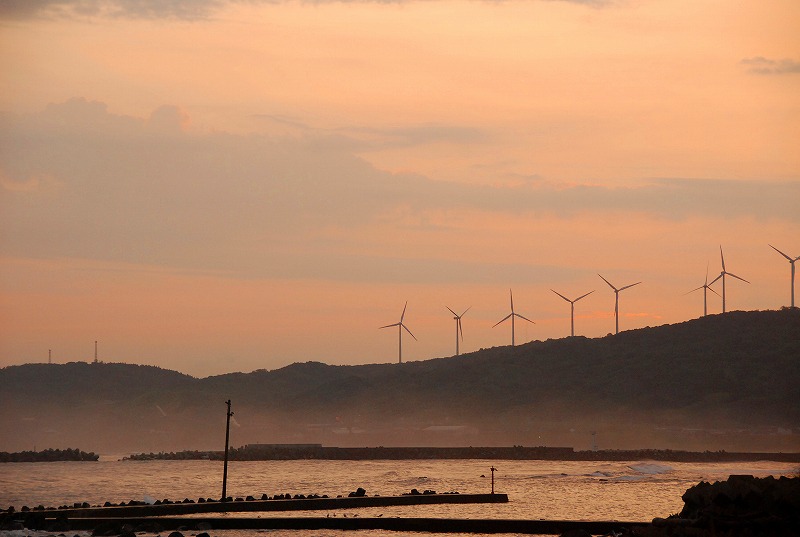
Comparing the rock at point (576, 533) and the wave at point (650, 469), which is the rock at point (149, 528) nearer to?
the rock at point (576, 533)

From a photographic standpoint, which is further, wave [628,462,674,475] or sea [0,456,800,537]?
wave [628,462,674,475]

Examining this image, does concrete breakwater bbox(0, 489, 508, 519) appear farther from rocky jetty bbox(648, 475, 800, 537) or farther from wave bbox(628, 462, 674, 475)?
wave bbox(628, 462, 674, 475)

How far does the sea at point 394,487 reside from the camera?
79306 millimetres

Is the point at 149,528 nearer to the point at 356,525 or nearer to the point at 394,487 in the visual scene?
the point at 356,525

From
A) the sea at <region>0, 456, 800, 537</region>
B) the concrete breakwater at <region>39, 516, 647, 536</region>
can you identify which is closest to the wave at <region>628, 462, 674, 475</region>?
the sea at <region>0, 456, 800, 537</region>

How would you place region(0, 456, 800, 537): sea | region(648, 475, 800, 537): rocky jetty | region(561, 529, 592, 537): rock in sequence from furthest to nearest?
region(0, 456, 800, 537): sea < region(561, 529, 592, 537): rock < region(648, 475, 800, 537): rocky jetty

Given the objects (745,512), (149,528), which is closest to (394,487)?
(149,528)

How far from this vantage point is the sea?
79.3 m

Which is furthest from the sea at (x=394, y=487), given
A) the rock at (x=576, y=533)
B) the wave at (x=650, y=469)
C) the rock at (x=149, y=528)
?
the rock at (x=576, y=533)

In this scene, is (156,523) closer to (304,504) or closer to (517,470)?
(304,504)

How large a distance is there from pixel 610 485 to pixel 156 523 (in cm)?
6576

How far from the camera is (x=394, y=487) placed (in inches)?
4715

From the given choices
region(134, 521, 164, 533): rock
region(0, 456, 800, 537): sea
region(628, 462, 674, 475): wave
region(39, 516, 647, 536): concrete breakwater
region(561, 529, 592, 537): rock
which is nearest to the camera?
region(561, 529, 592, 537): rock

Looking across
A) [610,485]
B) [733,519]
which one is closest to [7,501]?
[610,485]
